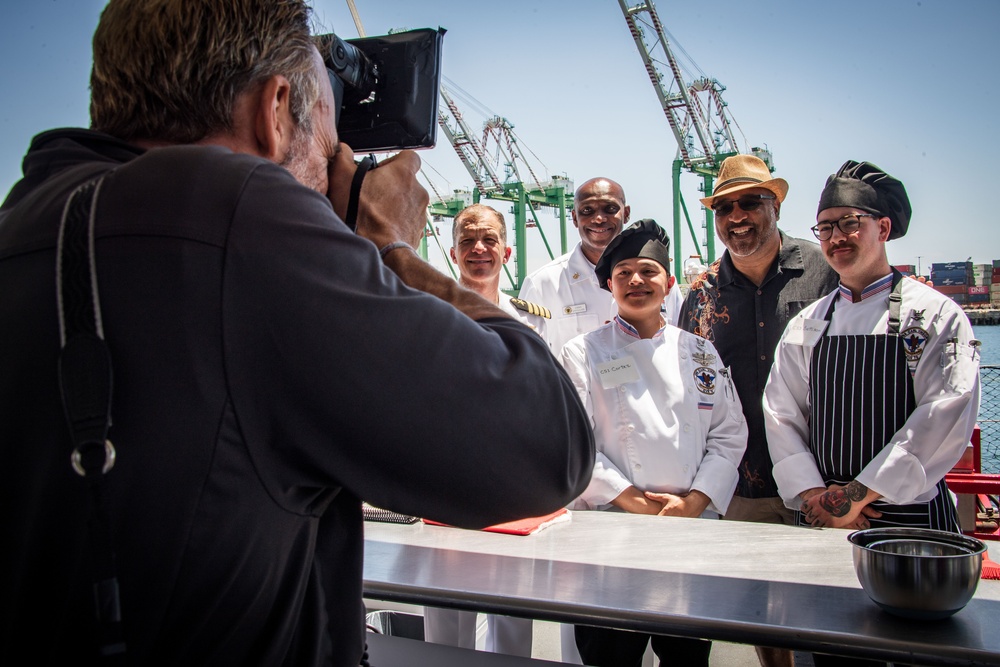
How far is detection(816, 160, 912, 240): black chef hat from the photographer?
2217 mm

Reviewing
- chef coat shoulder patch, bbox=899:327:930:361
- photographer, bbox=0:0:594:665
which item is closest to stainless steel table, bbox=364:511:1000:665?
photographer, bbox=0:0:594:665

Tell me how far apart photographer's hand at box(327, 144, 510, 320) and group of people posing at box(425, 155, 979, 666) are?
120cm

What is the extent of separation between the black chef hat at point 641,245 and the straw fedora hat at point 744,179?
0.42 m

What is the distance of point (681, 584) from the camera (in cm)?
114

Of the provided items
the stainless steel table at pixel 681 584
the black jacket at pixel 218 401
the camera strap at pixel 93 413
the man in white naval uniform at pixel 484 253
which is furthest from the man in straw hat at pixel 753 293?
the camera strap at pixel 93 413

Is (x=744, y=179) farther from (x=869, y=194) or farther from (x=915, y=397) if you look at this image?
(x=915, y=397)

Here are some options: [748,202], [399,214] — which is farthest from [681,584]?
[748,202]

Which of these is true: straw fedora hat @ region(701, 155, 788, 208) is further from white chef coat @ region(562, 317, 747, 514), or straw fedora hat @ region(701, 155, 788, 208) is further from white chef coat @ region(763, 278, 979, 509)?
white chef coat @ region(562, 317, 747, 514)

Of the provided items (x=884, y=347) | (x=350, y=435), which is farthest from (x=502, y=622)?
(x=350, y=435)

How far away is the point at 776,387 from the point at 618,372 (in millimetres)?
540

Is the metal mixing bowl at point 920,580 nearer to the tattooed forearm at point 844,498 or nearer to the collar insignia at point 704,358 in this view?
the tattooed forearm at point 844,498

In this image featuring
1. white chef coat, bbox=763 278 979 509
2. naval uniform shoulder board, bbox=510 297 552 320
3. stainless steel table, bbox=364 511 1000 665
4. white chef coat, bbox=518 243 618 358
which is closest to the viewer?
stainless steel table, bbox=364 511 1000 665

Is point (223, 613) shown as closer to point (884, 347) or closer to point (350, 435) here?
point (350, 435)

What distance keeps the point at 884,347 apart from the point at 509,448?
6.08 feet
